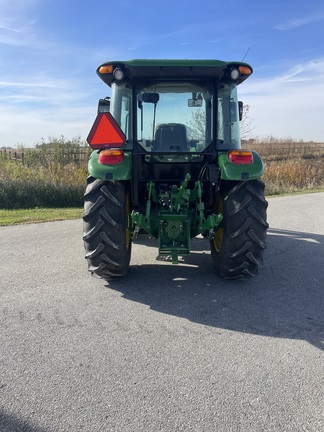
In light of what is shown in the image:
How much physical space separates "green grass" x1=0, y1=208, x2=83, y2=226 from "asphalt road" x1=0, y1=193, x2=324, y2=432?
116 inches

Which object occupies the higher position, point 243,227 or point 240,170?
point 240,170

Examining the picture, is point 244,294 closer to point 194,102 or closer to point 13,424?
point 194,102

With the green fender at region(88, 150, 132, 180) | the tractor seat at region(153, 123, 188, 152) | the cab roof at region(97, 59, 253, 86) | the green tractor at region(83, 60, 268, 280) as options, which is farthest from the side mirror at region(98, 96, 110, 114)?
the green fender at region(88, 150, 132, 180)

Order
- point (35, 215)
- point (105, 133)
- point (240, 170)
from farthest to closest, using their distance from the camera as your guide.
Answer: point (35, 215) < point (240, 170) < point (105, 133)

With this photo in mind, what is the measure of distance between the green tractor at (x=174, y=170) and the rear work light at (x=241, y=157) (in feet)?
0.03

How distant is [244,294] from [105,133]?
2231mm

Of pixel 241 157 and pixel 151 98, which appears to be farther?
pixel 151 98

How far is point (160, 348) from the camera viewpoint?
279cm

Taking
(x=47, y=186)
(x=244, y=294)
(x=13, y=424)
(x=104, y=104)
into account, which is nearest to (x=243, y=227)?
(x=244, y=294)

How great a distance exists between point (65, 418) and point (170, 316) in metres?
1.43

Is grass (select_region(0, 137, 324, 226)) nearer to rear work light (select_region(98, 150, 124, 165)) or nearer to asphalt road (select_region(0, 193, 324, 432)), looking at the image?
asphalt road (select_region(0, 193, 324, 432))

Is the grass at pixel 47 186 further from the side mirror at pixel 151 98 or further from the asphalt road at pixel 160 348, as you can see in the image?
the side mirror at pixel 151 98

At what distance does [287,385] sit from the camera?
7.76 feet

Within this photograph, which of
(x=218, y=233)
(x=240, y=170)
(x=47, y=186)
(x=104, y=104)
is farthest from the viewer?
(x=47, y=186)
